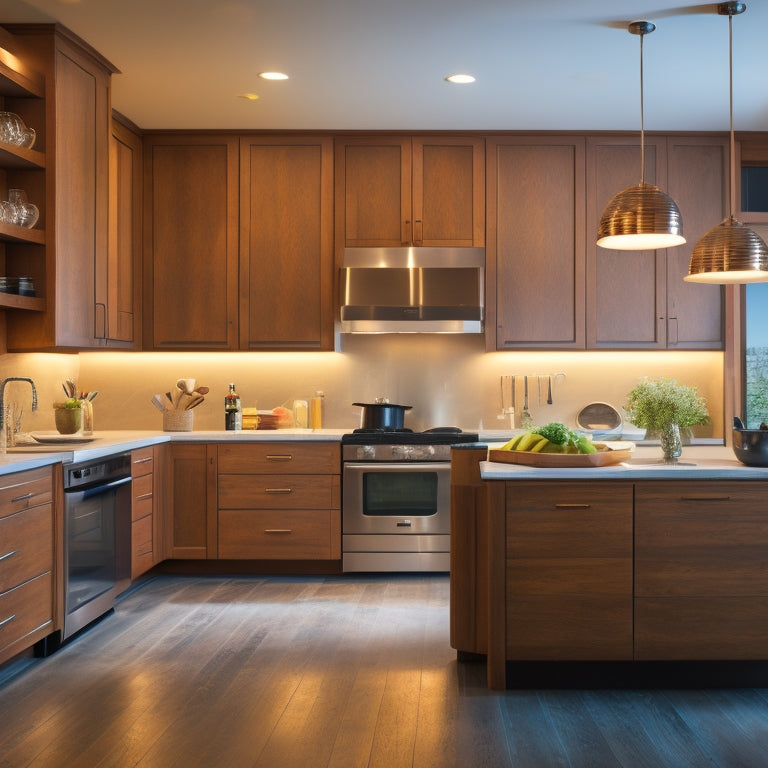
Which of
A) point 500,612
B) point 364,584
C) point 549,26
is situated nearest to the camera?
point 500,612

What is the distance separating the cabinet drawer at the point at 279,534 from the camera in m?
5.09

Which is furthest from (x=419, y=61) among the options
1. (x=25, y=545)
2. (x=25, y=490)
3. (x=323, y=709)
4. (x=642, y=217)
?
(x=323, y=709)

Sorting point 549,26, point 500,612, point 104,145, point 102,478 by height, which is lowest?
point 500,612

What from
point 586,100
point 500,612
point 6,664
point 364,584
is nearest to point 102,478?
point 6,664

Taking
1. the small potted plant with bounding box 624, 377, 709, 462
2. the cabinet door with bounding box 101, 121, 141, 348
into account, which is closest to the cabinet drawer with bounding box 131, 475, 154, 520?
the cabinet door with bounding box 101, 121, 141, 348

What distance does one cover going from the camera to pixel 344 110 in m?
5.01

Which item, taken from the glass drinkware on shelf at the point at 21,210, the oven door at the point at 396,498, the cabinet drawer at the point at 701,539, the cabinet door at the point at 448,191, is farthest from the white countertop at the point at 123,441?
the cabinet drawer at the point at 701,539

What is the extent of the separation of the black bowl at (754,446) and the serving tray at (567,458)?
15.7 inches

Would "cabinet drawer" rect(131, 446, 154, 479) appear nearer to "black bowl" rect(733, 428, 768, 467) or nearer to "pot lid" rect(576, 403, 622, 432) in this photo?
"pot lid" rect(576, 403, 622, 432)

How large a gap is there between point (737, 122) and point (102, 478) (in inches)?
161

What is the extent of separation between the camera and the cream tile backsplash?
5656 millimetres

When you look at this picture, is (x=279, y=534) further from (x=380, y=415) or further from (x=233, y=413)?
(x=380, y=415)

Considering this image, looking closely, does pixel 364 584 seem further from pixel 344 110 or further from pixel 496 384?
pixel 344 110

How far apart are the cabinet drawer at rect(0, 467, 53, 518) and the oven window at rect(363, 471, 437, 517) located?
199cm
